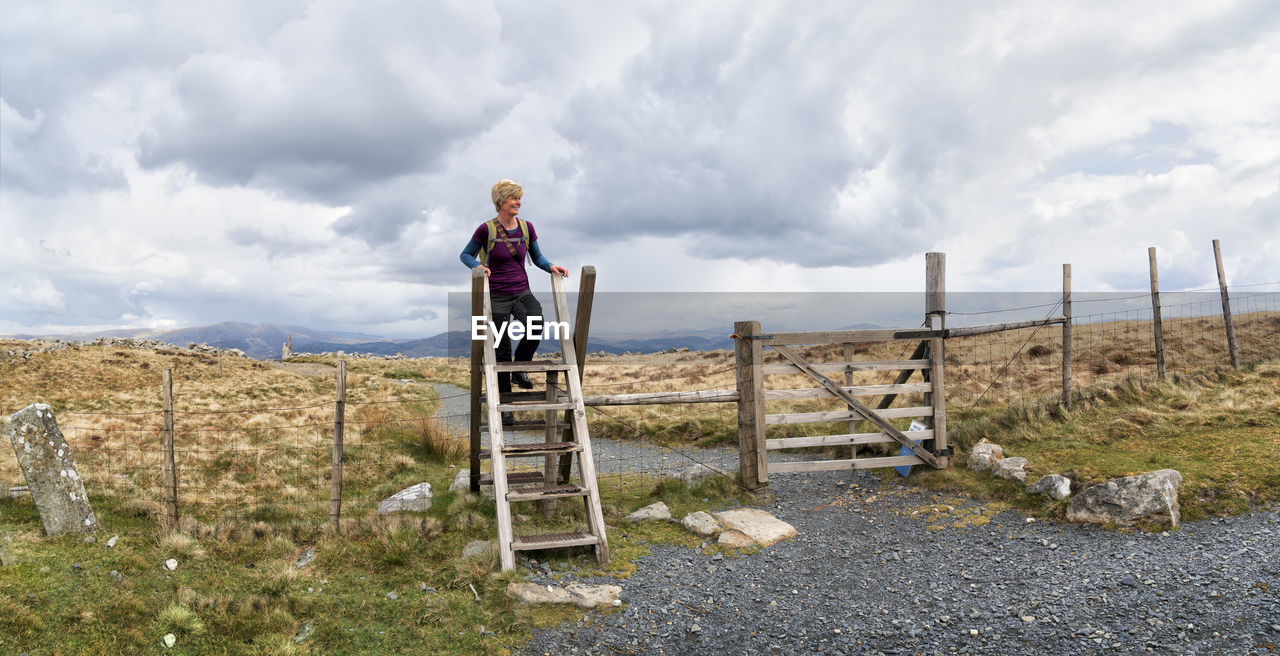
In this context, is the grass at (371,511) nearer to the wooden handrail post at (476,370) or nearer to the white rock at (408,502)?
the white rock at (408,502)

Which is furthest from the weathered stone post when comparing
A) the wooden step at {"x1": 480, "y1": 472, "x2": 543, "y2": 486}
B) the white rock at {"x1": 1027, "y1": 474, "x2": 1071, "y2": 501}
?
the white rock at {"x1": 1027, "y1": 474, "x2": 1071, "y2": 501}

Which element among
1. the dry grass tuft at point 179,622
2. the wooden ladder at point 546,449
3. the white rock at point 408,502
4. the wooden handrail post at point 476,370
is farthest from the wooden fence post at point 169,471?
the wooden ladder at point 546,449

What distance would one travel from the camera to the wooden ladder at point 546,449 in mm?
6594

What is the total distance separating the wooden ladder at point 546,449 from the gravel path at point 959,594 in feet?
1.36

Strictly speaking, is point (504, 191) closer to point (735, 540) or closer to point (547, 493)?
point (547, 493)

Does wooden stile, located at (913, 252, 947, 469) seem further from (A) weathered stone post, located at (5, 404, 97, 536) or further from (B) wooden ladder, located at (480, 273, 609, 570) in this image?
(A) weathered stone post, located at (5, 404, 97, 536)

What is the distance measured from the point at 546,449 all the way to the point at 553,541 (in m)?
0.98

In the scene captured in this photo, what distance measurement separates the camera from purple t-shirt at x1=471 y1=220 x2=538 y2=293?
25.6 ft

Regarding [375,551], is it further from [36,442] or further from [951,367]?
[951,367]

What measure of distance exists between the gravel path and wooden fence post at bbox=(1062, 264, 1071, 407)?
4.49 m

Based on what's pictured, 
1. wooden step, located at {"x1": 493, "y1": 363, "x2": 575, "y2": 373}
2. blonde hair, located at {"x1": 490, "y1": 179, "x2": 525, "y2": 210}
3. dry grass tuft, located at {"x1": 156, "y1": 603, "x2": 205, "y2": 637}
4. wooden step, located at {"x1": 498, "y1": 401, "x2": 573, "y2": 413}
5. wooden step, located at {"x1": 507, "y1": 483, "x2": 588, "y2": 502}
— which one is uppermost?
blonde hair, located at {"x1": 490, "y1": 179, "x2": 525, "y2": 210}

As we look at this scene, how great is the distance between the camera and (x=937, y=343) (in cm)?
993

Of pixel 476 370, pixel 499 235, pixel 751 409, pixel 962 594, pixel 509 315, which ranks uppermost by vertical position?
pixel 499 235

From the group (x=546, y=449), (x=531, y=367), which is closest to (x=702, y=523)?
(x=546, y=449)
